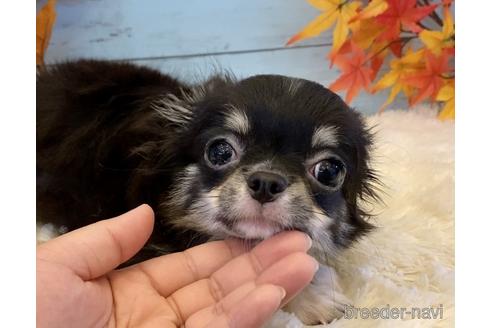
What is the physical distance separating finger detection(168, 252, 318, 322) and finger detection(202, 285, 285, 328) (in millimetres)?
71

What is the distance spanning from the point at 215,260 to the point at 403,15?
991mm

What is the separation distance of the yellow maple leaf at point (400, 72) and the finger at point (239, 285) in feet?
2.93

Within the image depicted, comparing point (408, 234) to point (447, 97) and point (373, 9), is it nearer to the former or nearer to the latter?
point (447, 97)

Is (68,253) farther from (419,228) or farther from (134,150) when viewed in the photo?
(419,228)

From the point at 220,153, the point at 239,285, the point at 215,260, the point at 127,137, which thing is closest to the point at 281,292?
the point at 239,285

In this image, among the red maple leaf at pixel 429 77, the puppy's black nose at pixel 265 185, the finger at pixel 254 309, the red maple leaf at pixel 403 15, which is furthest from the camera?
the red maple leaf at pixel 403 15

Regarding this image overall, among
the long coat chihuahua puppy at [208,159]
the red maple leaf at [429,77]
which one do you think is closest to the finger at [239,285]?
the long coat chihuahua puppy at [208,159]

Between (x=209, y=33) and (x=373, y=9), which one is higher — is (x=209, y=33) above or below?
below

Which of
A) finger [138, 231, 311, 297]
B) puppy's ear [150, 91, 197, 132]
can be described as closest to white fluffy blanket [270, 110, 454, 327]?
finger [138, 231, 311, 297]

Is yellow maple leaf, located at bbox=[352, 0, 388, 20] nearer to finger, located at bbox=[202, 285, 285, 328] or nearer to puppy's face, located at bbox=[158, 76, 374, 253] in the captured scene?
puppy's face, located at bbox=[158, 76, 374, 253]

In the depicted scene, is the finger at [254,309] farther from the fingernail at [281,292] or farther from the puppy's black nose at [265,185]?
the puppy's black nose at [265,185]

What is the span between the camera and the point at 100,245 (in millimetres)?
1082

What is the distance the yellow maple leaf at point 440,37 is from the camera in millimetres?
1501
